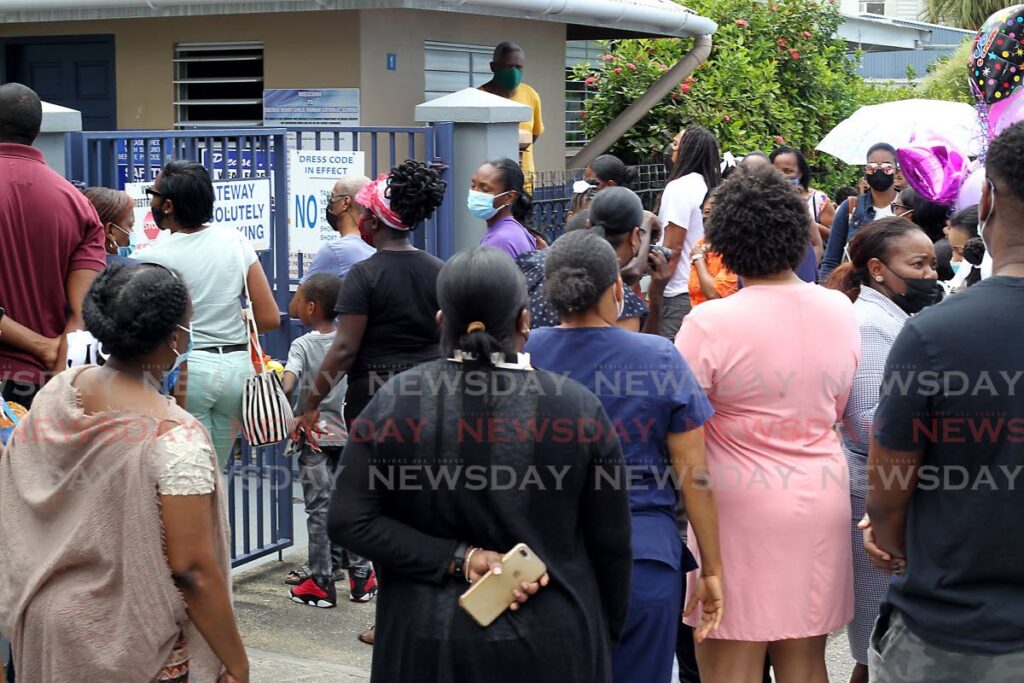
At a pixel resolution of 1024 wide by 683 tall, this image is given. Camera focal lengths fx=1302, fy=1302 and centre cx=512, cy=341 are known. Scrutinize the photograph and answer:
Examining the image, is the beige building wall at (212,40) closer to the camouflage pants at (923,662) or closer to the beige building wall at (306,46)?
the beige building wall at (306,46)

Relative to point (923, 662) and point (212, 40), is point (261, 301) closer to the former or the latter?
point (923, 662)

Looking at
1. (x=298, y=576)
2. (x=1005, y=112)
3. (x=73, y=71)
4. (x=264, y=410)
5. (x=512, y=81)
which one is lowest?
(x=298, y=576)

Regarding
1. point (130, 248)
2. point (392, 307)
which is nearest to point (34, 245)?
point (130, 248)

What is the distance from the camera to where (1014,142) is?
2949 mm

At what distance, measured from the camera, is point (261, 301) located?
5715mm

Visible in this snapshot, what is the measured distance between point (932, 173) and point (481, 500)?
20.6 feet

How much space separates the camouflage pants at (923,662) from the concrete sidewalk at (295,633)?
2778 mm

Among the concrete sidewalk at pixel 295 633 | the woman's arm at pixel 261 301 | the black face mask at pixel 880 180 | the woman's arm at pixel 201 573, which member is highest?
the black face mask at pixel 880 180

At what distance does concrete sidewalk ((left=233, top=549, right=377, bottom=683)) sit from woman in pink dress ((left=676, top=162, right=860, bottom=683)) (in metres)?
1.94

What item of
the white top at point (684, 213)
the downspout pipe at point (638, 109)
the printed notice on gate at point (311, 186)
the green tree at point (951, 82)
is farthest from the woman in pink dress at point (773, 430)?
the green tree at point (951, 82)

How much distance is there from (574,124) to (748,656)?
11.8 meters

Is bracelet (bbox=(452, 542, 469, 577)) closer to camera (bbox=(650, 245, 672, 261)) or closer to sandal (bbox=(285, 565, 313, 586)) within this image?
sandal (bbox=(285, 565, 313, 586))

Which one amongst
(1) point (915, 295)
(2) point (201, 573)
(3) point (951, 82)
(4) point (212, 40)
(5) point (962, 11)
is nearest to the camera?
(2) point (201, 573)

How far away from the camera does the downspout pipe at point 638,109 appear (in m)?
13.4
